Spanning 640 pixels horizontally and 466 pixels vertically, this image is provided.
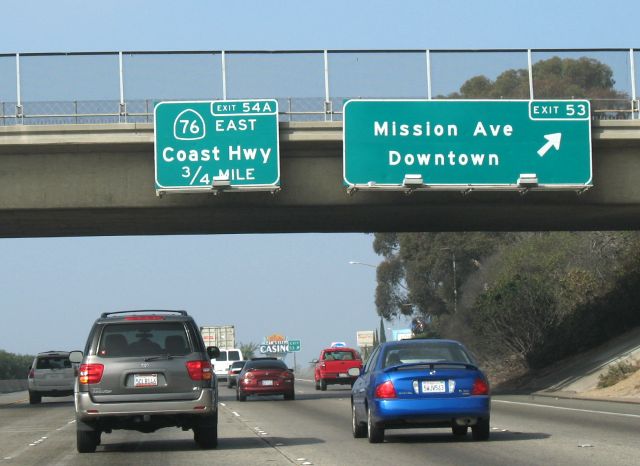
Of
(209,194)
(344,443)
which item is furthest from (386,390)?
(209,194)

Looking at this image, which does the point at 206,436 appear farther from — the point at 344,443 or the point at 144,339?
the point at 344,443

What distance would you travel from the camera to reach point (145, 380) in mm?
17219

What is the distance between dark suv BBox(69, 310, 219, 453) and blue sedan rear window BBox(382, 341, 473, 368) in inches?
107

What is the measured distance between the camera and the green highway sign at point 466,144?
30625mm

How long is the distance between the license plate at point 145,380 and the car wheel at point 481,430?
15.6 feet

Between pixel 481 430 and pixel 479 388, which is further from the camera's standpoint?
pixel 481 430

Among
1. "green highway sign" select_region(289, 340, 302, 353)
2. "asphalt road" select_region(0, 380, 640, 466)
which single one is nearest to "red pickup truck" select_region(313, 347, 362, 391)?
"asphalt road" select_region(0, 380, 640, 466)

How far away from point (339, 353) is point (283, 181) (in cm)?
2065

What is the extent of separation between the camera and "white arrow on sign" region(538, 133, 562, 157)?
31109 mm

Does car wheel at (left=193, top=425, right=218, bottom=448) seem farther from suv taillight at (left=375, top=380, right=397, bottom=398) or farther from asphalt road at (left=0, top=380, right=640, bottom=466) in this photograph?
suv taillight at (left=375, top=380, right=397, bottom=398)

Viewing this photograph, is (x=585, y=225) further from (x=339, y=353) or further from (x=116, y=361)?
(x=116, y=361)

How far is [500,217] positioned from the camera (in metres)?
35.5

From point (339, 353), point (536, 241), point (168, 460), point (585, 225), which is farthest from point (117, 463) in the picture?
point (536, 241)

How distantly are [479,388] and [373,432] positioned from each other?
1810mm
